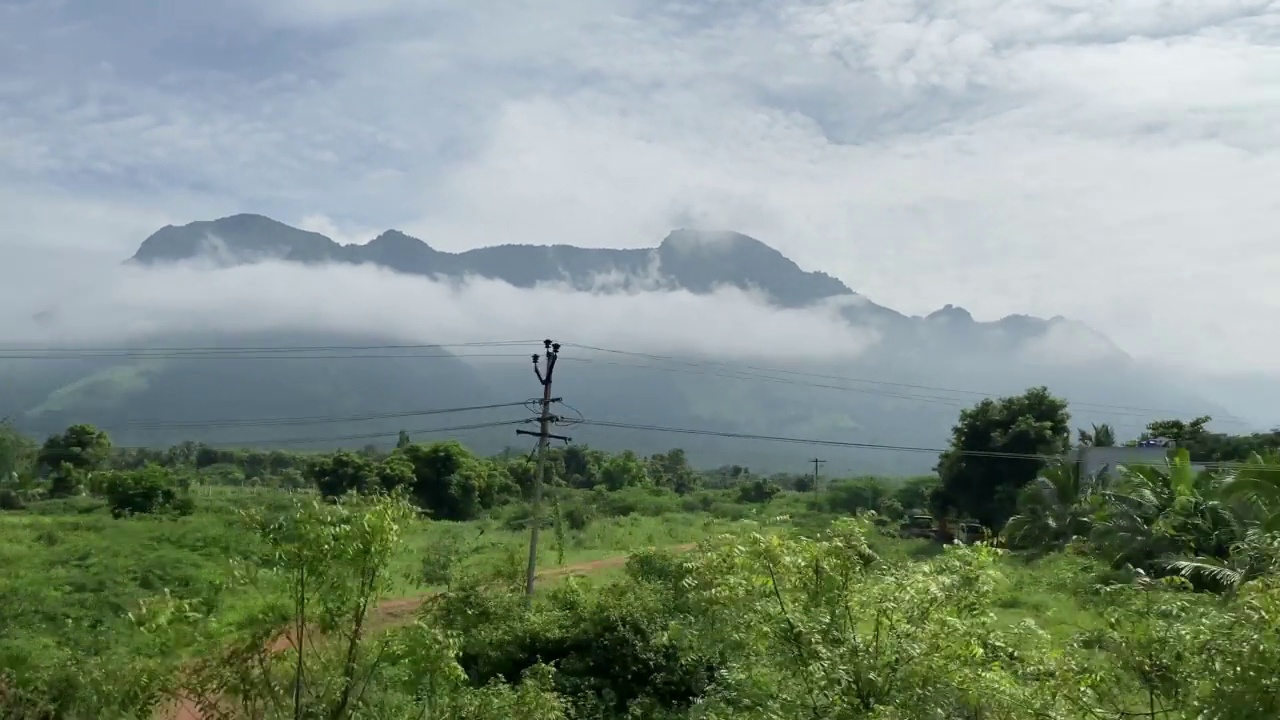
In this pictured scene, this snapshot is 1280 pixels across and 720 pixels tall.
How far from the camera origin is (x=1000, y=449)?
48281 millimetres

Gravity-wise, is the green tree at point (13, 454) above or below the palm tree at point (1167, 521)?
below

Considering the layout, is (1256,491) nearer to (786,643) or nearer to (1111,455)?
(786,643)

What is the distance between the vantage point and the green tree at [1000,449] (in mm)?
47719

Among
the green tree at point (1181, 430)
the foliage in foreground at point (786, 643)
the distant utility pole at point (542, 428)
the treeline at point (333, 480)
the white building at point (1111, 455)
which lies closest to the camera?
the foliage in foreground at point (786, 643)

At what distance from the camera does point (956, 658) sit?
11.4 metres

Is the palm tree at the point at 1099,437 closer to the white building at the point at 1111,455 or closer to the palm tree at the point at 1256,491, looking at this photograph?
the white building at the point at 1111,455


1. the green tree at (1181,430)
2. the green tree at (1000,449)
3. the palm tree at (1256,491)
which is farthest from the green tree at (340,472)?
the green tree at (1181,430)

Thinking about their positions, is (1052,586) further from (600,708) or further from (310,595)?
(310,595)

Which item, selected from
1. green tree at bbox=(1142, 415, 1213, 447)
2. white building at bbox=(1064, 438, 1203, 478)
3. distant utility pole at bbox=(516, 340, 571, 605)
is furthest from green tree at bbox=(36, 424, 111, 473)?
green tree at bbox=(1142, 415, 1213, 447)

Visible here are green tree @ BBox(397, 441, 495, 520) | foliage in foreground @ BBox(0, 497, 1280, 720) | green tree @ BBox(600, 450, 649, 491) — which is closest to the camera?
foliage in foreground @ BBox(0, 497, 1280, 720)

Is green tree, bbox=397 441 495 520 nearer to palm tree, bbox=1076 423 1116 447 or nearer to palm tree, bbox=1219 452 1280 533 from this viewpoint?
palm tree, bbox=1076 423 1116 447

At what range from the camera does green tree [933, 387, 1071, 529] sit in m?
47.7

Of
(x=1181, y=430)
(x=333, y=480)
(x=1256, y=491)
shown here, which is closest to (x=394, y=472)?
(x=333, y=480)

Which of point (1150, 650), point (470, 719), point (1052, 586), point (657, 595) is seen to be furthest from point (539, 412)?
point (1150, 650)
